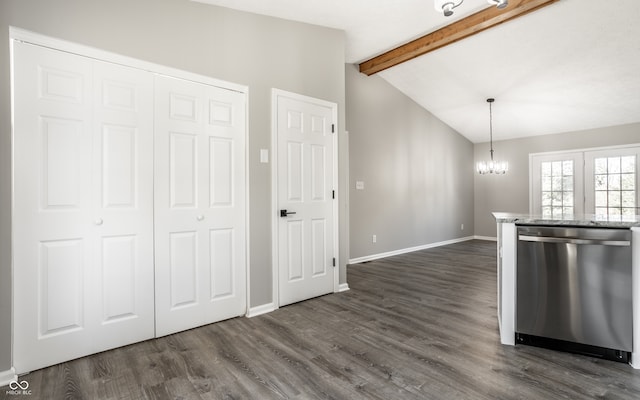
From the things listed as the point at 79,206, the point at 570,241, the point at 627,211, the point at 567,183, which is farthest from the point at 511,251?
the point at 567,183

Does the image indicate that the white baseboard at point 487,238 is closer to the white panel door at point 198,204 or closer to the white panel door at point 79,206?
the white panel door at point 198,204

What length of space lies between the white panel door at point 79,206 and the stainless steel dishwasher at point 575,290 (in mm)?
2840

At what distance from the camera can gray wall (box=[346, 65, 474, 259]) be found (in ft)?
17.4

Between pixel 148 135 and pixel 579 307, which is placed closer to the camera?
pixel 579 307

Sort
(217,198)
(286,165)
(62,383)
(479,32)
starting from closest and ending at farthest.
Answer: (62,383)
(217,198)
(286,165)
(479,32)

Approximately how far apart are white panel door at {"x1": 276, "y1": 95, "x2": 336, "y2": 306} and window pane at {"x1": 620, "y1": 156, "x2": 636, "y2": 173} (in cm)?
606

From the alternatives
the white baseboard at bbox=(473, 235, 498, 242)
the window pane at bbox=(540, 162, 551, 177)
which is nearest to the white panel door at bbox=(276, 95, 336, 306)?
the white baseboard at bbox=(473, 235, 498, 242)

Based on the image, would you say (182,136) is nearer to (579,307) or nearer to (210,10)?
(210,10)

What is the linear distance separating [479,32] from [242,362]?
4600mm

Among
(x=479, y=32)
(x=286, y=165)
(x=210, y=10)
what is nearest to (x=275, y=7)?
(x=210, y=10)

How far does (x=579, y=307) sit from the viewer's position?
7.00 feet

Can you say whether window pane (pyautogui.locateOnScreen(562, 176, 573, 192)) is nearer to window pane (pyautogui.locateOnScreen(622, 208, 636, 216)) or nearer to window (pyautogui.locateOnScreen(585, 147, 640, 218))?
window (pyautogui.locateOnScreen(585, 147, 640, 218))

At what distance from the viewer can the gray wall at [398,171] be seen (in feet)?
17.4

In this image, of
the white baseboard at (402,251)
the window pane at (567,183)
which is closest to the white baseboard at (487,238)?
the white baseboard at (402,251)
